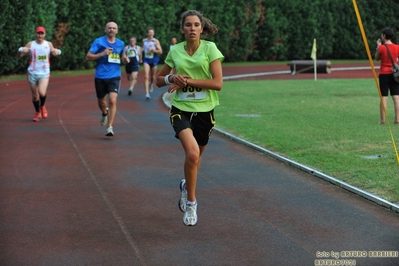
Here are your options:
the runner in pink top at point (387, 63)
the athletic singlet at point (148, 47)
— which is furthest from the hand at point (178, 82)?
the athletic singlet at point (148, 47)

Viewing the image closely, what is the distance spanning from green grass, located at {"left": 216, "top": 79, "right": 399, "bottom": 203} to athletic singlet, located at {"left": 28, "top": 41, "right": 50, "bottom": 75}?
12.7 feet

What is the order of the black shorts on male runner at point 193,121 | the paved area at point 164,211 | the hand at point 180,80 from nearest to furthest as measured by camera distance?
the paved area at point 164,211
the hand at point 180,80
the black shorts on male runner at point 193,121

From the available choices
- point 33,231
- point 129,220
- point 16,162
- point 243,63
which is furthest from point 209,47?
point 243,63

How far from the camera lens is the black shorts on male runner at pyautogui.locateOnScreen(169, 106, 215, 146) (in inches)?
306

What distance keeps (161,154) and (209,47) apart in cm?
511

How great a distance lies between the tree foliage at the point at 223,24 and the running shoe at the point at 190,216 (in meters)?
25.0

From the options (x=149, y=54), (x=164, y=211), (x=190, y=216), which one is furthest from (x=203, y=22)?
(x=149, y=54)

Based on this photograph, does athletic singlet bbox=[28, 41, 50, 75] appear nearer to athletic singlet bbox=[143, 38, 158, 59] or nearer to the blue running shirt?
the blue running shirt

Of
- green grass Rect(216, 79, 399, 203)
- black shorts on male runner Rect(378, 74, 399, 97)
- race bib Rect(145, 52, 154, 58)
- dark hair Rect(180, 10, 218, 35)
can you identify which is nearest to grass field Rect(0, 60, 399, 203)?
green grass Rect(216, 79, 399, 203)

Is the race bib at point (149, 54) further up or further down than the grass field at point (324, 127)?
further up

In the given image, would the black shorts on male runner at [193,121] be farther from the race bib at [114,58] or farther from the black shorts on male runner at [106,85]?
the race bib at [114,58]

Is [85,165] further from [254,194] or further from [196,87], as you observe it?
[196,87]

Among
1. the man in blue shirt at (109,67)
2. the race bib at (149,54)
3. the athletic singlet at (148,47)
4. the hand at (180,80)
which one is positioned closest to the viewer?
the hand at (180,80)

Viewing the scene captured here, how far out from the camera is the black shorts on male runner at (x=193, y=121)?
7.77m
